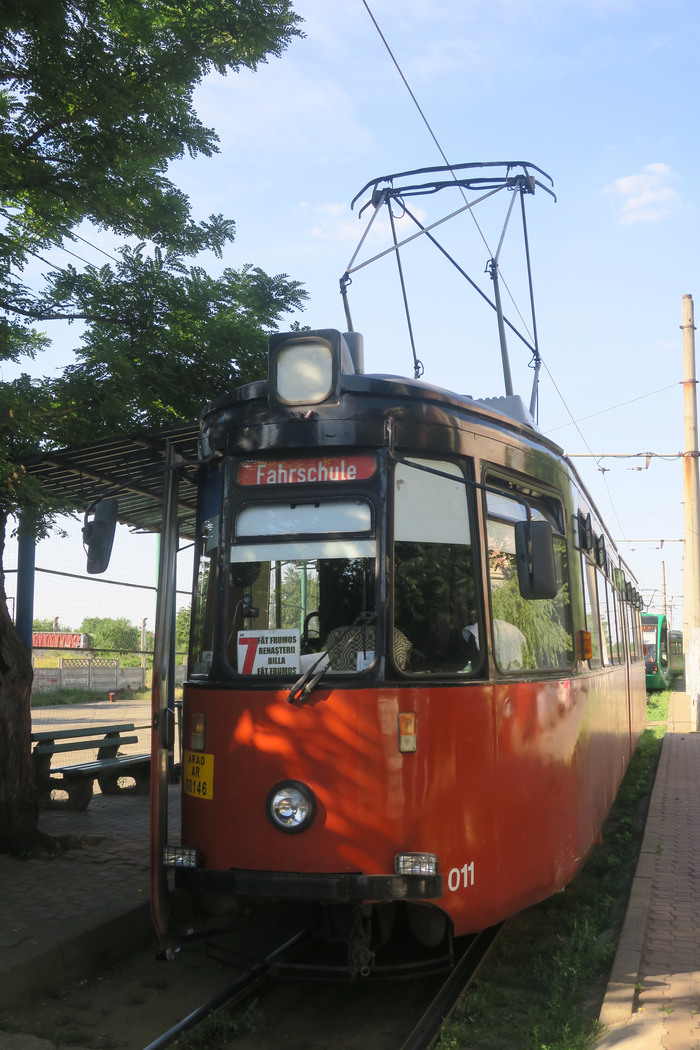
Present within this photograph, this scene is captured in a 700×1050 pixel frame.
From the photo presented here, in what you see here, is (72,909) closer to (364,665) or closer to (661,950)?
(364,665)

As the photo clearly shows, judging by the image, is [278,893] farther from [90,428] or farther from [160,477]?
[160,477]

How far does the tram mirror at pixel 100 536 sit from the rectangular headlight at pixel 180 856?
4.92 ft

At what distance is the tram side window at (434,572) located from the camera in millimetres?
4918

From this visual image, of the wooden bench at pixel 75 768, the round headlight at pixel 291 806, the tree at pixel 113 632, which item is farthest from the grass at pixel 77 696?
the round headlight at pixel 291 806

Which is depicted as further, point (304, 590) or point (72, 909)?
point (72, 909)

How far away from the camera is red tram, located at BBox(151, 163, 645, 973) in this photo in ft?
15.3

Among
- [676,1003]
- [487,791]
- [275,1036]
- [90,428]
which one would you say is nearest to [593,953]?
[676,1003]

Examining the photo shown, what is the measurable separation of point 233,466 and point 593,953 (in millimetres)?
3327

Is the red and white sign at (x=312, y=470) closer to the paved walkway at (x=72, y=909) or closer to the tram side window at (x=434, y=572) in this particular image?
the tram side window at (x=434, y=572)

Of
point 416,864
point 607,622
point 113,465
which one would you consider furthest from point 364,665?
point 607,622

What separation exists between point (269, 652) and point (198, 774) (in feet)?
2.45

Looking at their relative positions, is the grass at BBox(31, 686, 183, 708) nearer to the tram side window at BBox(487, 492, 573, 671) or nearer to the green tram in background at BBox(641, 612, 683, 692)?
the tram side window at BBox(487, 492, 573, 671)

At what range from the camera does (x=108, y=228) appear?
300 inches

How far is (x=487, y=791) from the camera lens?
16.1 ft
